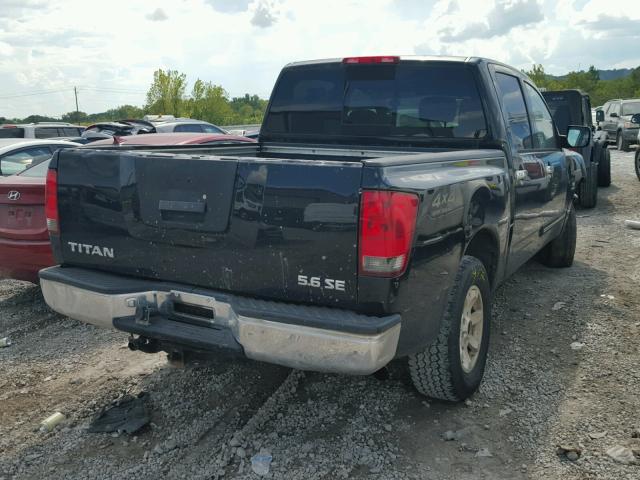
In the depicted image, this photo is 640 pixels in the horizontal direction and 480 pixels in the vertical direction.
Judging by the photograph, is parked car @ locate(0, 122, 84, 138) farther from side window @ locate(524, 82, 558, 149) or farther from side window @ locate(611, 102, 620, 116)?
side window @ locate(611, 102, 620, 116)

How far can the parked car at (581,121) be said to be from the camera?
10466mm

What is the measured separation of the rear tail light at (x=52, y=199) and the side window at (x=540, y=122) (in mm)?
3658

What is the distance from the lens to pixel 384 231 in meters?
2.62

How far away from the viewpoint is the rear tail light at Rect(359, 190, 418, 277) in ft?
8.57

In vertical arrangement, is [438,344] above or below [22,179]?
below

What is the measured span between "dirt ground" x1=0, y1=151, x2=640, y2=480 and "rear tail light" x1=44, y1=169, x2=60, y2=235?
44.4 inches

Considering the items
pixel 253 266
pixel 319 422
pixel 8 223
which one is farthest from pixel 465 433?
pixel 8 223

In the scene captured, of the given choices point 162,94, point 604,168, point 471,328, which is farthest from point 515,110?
point 162,94

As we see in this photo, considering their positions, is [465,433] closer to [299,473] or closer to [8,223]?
[299,473]

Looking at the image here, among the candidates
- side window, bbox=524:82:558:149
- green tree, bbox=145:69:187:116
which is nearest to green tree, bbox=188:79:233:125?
green tree, bbox=145:69:187:116

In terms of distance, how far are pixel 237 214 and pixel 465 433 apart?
5.75 feet

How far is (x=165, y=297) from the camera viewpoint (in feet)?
10.2

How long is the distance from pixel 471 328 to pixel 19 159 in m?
6.29

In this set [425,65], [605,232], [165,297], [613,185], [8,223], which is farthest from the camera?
[613,185]
